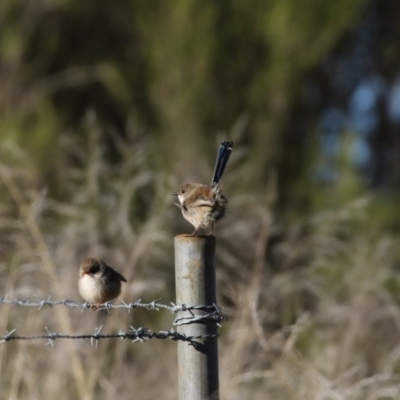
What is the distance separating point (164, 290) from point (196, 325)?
535cm

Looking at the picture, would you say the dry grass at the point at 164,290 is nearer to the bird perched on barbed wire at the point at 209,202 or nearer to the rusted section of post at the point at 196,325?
the bird perched on barbed wire at the point at 209,202

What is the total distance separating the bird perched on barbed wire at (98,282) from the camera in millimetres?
4164

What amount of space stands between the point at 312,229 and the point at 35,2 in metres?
3.95

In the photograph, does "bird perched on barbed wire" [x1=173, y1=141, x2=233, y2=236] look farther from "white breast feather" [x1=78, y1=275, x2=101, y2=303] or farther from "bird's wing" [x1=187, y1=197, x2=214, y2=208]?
"white breast feather" [x1=78, y1=275, x2=101, y2=303]

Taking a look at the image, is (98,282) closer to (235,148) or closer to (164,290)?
(164,290)

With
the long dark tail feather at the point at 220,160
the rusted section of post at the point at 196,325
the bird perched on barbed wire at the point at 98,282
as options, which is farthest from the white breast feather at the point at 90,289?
the rusted section of post at the point at 196,325

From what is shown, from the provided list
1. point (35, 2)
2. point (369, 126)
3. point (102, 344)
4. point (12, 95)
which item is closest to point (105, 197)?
point (102, 344)

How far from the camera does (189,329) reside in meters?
2.87

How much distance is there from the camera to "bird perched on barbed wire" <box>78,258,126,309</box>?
4.16 m

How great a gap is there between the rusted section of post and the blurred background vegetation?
315 centimetres

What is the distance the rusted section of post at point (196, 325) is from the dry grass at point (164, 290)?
58.8 inches

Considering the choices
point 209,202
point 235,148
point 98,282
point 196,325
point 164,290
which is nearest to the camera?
point 196,325

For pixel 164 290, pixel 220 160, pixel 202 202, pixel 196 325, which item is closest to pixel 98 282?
pixel 202 202

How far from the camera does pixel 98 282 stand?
13.7ft
